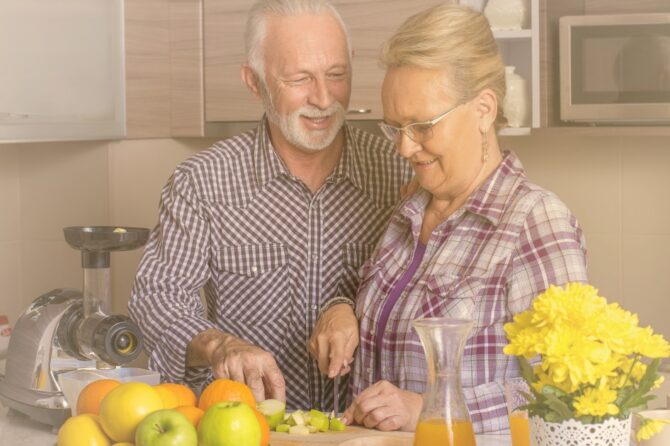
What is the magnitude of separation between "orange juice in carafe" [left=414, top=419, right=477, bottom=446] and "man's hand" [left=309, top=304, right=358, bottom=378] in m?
0.56

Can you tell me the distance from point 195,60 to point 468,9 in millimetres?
1391

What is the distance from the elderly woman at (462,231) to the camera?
5.59ft

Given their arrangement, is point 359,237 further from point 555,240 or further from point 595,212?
point 595,212

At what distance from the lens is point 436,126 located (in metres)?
1.78

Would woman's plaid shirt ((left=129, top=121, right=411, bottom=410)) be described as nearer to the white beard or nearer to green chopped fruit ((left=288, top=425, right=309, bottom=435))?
the white beard

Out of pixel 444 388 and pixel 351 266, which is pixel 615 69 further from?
pixel 444 388

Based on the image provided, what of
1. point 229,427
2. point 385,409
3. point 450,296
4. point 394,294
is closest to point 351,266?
point 394,294

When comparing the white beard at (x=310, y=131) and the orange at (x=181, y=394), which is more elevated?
the white beard at (x=310, y=131)

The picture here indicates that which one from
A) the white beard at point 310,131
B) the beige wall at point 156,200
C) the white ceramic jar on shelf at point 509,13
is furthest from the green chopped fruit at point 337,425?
the beige wall at point 156,200

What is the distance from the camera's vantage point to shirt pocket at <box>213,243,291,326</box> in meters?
2.27

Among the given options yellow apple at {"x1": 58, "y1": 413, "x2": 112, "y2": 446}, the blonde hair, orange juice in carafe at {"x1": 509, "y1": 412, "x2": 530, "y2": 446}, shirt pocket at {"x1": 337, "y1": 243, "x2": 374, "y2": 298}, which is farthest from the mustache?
orange juice in carafe at {"x1": 509, "y1": 412, "x2": 530, "y2": 446}

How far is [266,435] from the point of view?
4.78ft

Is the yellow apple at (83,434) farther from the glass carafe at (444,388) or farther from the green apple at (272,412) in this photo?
the glass carafe at (444,388)

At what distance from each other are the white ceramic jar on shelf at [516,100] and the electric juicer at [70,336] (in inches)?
42.0
